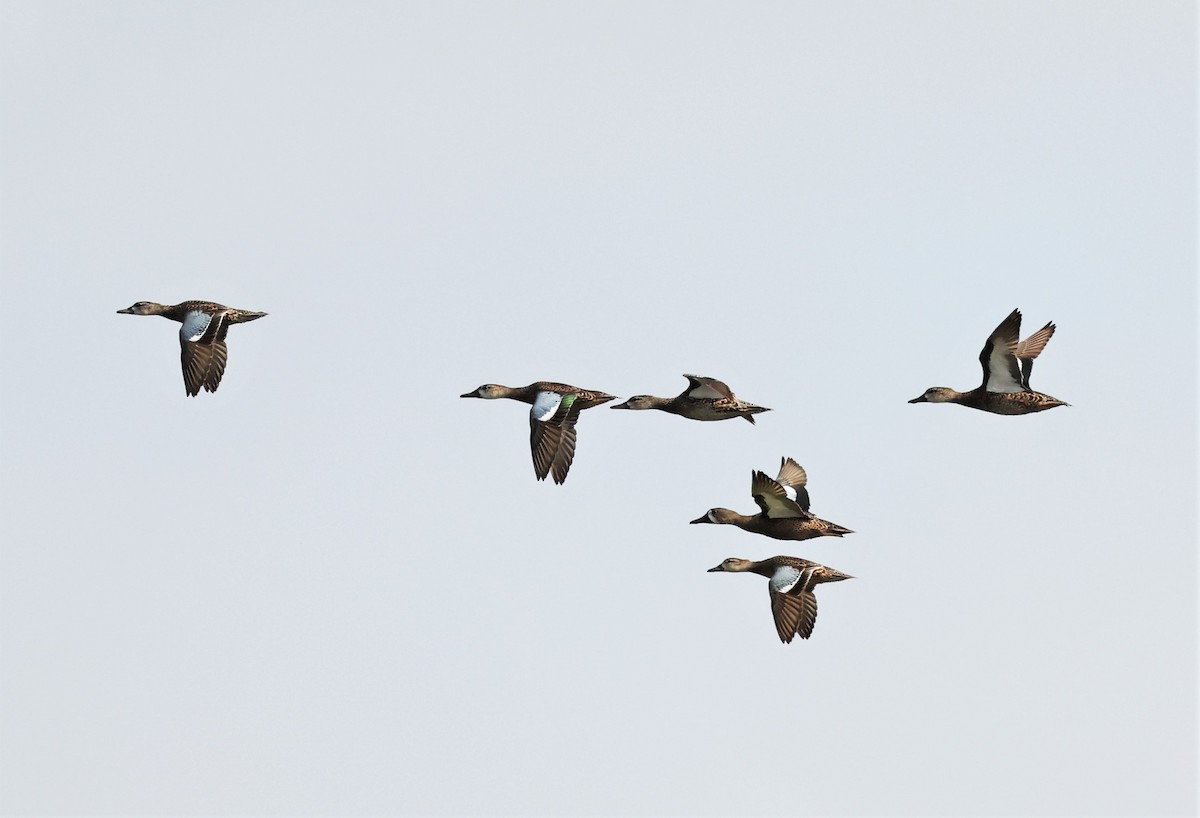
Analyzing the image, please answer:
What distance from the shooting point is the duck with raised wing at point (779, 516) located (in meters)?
38.2

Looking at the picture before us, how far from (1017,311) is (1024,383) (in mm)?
1485

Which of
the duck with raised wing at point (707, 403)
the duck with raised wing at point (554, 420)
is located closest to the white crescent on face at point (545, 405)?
the duck with raised wing at point (554, 420)

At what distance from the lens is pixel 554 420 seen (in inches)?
1524

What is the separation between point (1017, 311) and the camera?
3819cm

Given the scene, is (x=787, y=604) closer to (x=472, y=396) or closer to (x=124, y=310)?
(x=472, y=396)

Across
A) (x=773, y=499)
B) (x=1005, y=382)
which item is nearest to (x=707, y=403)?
(x=773, y=499)

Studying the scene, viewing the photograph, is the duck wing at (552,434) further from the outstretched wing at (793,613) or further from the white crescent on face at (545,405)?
the outstretched wing at (793,613)

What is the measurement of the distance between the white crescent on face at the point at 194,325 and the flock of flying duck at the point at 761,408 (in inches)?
0.8

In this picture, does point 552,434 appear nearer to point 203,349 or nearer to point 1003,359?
point 203,349

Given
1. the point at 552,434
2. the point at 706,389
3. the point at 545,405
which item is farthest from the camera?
the point at 706,389

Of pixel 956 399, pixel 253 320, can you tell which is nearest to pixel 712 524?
pixel 956 399

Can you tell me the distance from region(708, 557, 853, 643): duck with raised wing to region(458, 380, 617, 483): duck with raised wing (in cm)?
445

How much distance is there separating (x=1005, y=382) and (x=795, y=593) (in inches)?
224

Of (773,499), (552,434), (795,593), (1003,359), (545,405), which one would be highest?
(1003,359)
